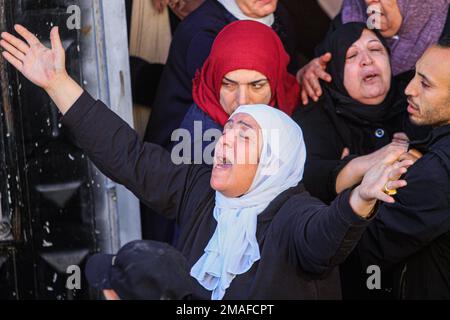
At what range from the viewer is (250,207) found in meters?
3.40

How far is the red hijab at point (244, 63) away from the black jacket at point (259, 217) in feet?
1.50

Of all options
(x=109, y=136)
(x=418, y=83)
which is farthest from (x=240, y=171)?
(x=418, y=83)

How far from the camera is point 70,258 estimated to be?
4.22m

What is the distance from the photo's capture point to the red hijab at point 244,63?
3.97 meters

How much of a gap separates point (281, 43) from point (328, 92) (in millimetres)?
270

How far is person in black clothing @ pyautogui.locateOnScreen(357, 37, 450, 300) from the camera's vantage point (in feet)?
11.3

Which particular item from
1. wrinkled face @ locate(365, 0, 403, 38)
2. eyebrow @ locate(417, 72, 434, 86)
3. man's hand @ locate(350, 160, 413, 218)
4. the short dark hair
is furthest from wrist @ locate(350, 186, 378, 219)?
wrinkled face @ locate(365, 0, 403, 38)

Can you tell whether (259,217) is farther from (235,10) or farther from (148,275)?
(235,10)

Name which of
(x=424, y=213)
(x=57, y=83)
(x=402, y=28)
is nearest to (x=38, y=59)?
(x=57, y=83)

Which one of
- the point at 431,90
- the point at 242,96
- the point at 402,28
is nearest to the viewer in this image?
the point at 431,90

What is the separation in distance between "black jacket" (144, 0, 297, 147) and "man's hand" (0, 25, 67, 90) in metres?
0.80

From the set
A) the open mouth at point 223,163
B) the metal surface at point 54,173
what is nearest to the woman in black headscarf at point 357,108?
the open mouth at point 223,163

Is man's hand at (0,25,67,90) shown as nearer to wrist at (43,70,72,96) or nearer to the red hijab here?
wrist at (43,70,72,96)

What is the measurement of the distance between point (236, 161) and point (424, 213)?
0.64 metres
